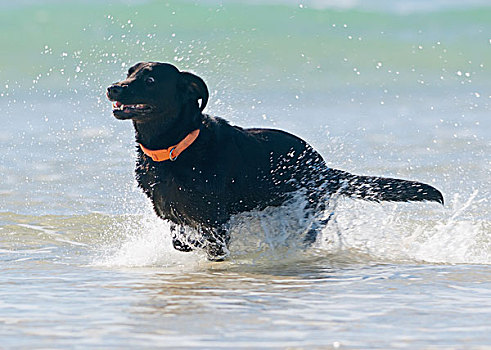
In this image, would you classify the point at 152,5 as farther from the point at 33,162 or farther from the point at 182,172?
the point at 182,172

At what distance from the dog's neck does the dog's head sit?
0.04 metres

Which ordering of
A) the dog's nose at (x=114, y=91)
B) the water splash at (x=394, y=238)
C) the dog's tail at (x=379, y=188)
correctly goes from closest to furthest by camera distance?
the dog's nose at (x=114, y=91) → the water splash at (x=394, y=238) → the dog's tail at (x=379, y=188)

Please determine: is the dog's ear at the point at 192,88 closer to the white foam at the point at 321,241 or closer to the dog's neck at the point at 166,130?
the dog's neck at the point at 166,130

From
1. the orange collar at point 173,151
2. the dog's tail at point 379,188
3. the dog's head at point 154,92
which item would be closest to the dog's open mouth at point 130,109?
the dog's head at point 154,92

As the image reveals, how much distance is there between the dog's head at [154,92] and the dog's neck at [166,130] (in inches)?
1.4

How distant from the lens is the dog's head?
4.77m

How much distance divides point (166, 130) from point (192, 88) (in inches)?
10.6

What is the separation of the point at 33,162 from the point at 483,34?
15210mm

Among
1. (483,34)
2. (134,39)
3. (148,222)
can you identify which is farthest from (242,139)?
(483,34)

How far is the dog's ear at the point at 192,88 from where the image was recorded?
4.94 meters

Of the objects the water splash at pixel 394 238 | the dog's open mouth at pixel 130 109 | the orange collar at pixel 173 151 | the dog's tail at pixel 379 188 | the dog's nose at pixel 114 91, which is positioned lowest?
the water splash at pixel 394 238

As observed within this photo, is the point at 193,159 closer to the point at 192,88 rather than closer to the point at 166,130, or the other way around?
the point at 166,130

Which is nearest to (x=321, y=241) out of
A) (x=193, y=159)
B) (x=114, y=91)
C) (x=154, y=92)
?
(x=193, y=159)

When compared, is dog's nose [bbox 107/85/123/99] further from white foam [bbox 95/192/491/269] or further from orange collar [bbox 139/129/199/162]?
white foam [bbox 95/192/491/269]
